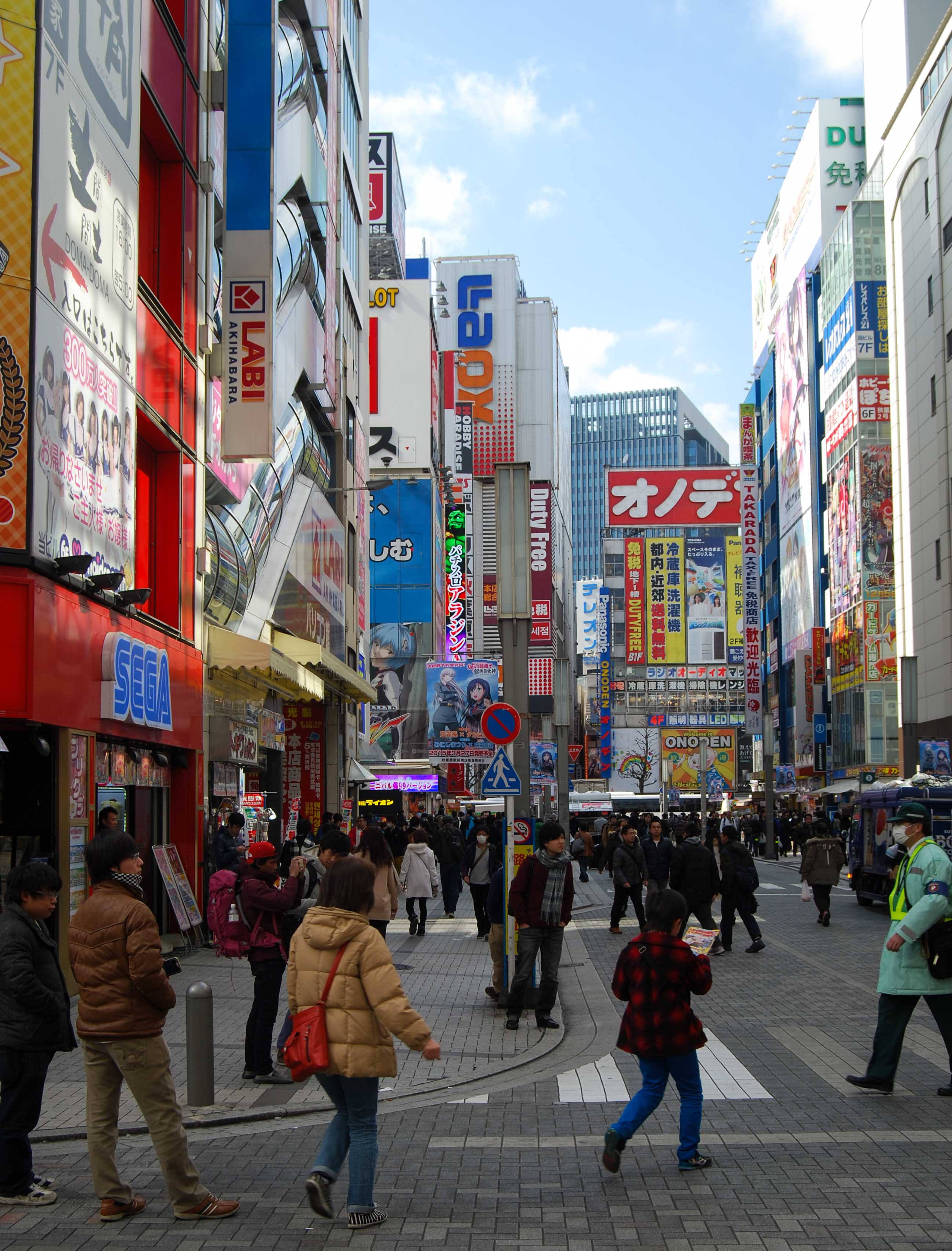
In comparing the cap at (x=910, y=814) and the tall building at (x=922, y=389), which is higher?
the tall building at (x=922, y=389)

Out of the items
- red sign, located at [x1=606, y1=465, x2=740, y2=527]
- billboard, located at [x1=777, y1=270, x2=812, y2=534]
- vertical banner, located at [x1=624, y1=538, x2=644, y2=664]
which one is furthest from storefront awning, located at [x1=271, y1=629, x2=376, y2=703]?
vertical banner, located at [x1=624, y1=538, x2=644, y2=664]

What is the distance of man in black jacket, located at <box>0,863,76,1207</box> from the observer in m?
6.18

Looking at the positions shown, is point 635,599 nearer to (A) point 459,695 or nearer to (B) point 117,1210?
(A) point 459,695

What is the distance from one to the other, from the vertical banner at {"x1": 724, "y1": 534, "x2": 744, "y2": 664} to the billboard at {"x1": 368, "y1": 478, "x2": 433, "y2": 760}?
117 ft

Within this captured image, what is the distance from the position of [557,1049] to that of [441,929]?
1052 cm

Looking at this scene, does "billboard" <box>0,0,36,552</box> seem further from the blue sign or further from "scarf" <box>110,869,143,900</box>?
"scarf" <box>110,869,143,900</box>

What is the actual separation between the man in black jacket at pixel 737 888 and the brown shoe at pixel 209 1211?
11821 millimetres

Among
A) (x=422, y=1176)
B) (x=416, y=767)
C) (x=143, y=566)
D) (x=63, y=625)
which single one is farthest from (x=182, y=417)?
(x=416, y=767)

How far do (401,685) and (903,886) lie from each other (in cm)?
6330

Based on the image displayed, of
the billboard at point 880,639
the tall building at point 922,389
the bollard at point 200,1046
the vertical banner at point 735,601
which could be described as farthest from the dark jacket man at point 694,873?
the vertical banner at point 735,601

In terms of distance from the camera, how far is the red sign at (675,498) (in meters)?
100

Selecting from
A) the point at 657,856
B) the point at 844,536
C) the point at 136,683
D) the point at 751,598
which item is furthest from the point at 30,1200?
the point at 751,598

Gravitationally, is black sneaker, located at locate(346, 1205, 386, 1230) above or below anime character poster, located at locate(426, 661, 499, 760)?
below

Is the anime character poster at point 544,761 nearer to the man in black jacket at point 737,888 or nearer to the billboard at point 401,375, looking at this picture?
the billboard at point 401,375
